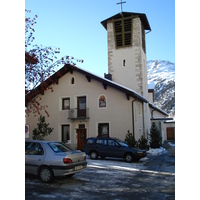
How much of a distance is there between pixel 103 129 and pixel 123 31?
1107 centimetres

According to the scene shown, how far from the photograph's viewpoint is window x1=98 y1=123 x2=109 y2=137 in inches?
848

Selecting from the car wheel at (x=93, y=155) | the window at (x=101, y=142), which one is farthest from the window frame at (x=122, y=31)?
the car wheel at (x=93, y=155)

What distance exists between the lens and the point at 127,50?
89.4 feet

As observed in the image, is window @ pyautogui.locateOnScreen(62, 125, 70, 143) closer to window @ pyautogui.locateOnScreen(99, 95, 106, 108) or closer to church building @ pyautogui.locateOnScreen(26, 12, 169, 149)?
church building @ pyautogui.locateOnScreen(26, 12, 169, 149)

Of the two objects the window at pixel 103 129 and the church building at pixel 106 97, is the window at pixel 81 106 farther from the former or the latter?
the window at pixel 103 129

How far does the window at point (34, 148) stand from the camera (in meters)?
8.95

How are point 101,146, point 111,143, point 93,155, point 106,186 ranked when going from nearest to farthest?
point 106,186
point 111,143
point 101,146
point 93,155

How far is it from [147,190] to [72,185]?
2345 mm

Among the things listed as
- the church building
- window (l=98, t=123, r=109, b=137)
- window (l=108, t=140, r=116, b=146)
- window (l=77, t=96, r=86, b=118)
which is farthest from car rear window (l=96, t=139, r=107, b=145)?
window (l=77, t=96, r=86, b=118)

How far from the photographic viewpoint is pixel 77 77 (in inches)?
899

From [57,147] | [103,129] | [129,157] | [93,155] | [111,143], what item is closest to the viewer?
[57,147]

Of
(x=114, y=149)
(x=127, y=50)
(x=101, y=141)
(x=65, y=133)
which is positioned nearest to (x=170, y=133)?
(x=127, y=50)

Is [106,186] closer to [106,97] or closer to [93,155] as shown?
[93,155]
